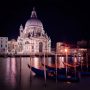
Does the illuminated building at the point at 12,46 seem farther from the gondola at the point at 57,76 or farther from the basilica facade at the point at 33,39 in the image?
the gondola at the point at 57,76

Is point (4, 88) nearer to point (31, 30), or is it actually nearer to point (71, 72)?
point (71, 72)

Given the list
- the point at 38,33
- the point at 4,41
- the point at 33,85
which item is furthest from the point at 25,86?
the point at 38,33

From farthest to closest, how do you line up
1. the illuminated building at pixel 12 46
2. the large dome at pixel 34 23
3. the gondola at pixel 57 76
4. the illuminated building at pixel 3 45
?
the large dome at pixel 34 23 → the illuminated building at pixel 12 46 → the illuminated building at pixel 3 45 → the gondola at pixel 57 76

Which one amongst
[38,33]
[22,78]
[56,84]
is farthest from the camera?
[38,33]

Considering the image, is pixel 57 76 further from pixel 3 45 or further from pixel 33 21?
pixel 33 21

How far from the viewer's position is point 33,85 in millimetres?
13906

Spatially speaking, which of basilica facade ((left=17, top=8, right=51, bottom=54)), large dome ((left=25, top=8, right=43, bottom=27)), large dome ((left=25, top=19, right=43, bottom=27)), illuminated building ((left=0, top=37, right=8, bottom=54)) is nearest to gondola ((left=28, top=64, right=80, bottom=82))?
illuminated building ((left=0, top=37, right=8, bottom=54))

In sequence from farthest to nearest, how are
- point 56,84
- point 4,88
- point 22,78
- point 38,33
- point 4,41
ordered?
1. point 38,33
2. point 4,41
3. point 22,78
4. point 56,84
5. point 4,88

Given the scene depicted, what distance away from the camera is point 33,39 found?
50844 millimetres

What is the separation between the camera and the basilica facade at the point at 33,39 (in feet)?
165

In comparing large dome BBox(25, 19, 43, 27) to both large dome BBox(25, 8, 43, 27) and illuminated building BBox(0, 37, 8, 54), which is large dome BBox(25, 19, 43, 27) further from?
illuminated building BBox(0, 37, 8, 54)

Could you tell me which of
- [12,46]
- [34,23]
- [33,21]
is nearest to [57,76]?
[12,46]

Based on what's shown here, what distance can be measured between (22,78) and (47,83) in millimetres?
2206

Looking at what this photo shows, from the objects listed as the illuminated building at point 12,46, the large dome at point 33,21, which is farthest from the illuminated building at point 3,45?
the large dome at point 33,21
